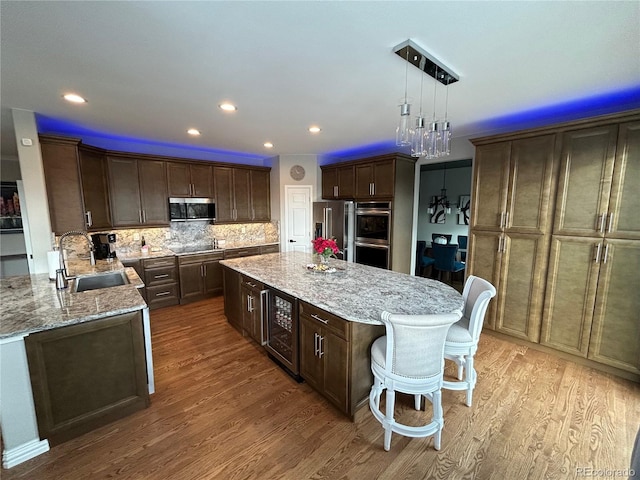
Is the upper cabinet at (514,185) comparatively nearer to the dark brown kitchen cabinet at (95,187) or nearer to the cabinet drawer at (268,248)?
the cabinet drawer at (268,248)

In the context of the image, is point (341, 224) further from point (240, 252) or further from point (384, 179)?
point (240, 252)

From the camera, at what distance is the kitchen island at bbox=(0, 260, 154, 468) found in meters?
1.63

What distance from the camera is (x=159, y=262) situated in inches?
166

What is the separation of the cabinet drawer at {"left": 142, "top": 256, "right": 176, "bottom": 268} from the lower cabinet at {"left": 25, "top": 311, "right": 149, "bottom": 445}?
2462 millimetres

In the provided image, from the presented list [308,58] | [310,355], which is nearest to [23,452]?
[310,355]

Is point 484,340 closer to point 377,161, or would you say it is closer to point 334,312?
point 334,312

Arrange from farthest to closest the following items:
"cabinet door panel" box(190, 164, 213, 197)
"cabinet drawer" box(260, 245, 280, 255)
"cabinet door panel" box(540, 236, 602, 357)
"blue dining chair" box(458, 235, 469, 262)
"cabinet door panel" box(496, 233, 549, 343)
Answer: "blue dining chair" box(458, 235, 469, 262)
"cabinet drawer" box(260, 245, 280, 255)
"cabinet door panel" box(190, 164, 213, 197)
"cabinet door panel" box(496, 233, 549, 343)
"cabinet door panel" box(540, 236, 602, 357)

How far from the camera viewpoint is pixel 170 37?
5.26 ft

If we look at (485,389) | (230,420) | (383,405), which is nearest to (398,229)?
(485,389)

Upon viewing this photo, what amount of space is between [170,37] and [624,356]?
177 inches

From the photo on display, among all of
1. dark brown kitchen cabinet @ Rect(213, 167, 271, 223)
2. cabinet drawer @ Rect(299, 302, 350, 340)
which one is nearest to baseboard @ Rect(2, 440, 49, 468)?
cabinet drawer @ Rect(299, 302, 350, 340)

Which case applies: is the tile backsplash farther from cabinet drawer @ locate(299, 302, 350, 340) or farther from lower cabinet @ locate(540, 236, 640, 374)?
lower cabinet @ locate(540, 236, 640, 374)

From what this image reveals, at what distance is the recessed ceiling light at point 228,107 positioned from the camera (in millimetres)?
2678

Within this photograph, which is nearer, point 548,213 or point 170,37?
point 170,37
